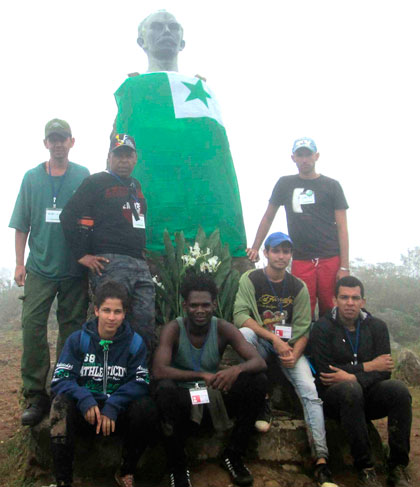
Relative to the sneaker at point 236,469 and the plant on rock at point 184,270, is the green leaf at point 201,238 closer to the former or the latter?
the plant on rock at point 184,270

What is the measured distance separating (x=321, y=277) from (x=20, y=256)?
2.35 meters

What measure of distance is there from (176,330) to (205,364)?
0.28 metres

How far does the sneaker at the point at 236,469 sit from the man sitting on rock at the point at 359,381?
0.63 metres

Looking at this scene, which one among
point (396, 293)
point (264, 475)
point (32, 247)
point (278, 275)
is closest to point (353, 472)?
point (264, 475)

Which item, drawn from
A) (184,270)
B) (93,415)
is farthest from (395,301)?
(93,415)

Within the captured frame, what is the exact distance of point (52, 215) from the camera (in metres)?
3.45

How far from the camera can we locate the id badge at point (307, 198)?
402 centimetres

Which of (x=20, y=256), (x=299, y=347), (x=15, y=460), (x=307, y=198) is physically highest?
(x=307, y=198)

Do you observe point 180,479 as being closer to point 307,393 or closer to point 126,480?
point 126,480

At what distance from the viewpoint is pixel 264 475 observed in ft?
9.23

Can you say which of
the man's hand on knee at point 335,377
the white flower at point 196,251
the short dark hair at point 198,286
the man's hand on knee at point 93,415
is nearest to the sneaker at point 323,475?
the man's hand on knee at point 335,377

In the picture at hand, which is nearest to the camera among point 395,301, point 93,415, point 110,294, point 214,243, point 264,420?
point 93,415

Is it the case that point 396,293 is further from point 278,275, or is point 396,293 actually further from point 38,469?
point 38,469

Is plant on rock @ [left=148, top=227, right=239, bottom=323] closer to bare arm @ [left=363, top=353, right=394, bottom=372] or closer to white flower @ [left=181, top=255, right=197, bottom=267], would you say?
white flower @ [left=181, top=255, right=197, bottom=267]
